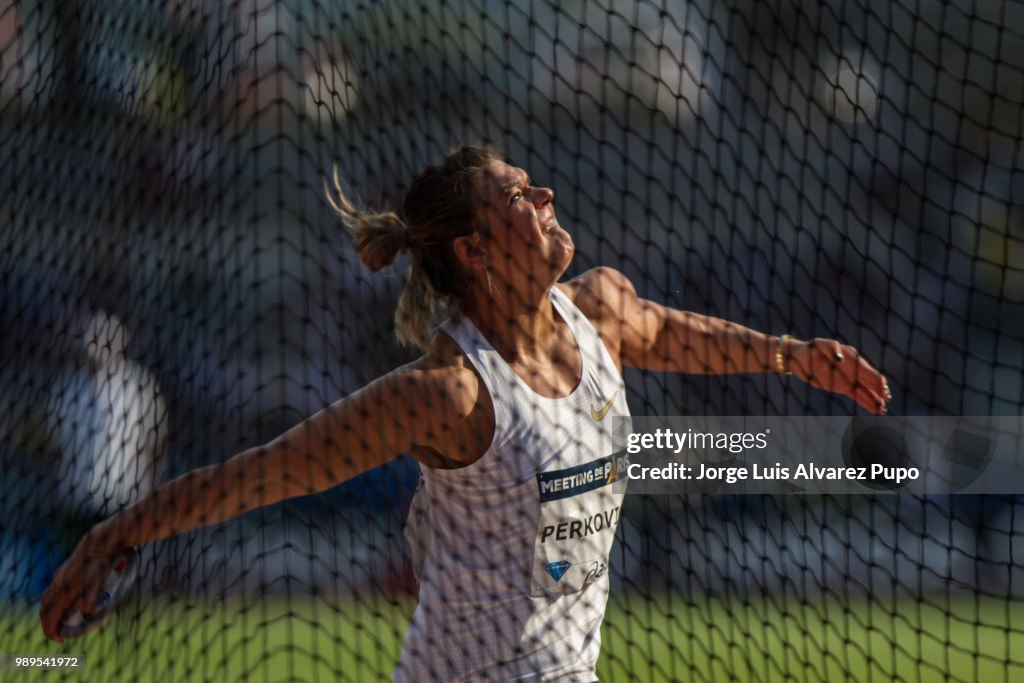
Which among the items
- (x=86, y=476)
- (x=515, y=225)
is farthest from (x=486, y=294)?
(x=86, y=476)

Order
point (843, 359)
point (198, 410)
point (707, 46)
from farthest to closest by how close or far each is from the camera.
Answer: point (707, 46) → point (198, 410) → point (843, 359)

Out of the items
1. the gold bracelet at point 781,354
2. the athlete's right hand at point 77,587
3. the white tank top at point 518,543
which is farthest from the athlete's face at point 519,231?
the athlete's right hand at point 77,587

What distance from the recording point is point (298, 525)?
6164mm

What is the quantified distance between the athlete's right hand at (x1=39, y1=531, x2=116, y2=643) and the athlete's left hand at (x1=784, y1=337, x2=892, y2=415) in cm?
160

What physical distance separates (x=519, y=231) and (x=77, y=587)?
106cm

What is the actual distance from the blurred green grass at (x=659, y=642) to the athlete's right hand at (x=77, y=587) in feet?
7.57

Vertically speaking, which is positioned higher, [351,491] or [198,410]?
[198,410]

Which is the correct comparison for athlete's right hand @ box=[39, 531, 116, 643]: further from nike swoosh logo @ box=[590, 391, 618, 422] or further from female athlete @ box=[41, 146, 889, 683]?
nike swoosh logo @ box=[590, 391, 618, 422]

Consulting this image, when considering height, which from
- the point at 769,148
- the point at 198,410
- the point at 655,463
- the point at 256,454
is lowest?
the point at 256,454

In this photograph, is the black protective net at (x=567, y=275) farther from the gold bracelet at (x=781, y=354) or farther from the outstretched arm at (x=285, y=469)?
the outstretched arm at (x=285, y=469)

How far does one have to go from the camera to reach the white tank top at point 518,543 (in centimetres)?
229

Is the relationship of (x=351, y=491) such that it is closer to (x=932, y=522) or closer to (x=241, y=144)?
(x=241, y=144)

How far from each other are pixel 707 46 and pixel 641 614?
115 inches

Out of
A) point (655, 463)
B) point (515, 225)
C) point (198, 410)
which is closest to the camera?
point (515, 225)
